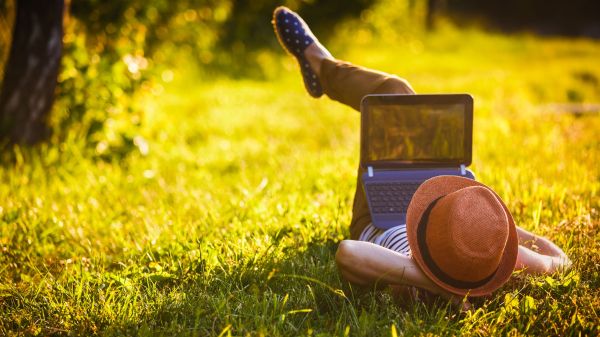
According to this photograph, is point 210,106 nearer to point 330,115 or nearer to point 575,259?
point 330,115

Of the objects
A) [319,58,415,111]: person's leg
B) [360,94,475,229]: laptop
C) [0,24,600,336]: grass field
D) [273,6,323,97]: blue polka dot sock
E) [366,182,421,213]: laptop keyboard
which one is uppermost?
[273,6,323,97]: blue polka dot sock

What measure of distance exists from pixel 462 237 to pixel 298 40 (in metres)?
2.12

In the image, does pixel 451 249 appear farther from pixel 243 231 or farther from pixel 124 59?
pixel 124 59

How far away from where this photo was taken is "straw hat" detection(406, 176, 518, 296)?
6.89 ft

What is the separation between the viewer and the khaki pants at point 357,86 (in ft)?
10.2

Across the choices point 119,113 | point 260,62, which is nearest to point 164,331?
point 119,113

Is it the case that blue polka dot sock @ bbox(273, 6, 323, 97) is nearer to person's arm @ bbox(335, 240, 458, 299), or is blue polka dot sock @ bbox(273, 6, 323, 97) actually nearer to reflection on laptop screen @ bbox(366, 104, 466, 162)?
reflection on laptop screen @ bbox(366, 104, 466, 162)

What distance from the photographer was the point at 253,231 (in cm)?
335

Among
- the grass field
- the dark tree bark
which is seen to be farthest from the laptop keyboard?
the dark tree bark

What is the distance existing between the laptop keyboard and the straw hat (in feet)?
1.99

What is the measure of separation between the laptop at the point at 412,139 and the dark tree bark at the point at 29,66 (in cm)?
311

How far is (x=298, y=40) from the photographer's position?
3.80 m

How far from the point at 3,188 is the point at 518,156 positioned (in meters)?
4.21

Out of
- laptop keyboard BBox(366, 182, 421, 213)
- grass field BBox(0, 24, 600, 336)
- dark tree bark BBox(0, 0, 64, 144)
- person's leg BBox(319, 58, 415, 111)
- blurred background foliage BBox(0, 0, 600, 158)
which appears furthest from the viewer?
blurred background foliage BBox(0, 0, 600, 158)
